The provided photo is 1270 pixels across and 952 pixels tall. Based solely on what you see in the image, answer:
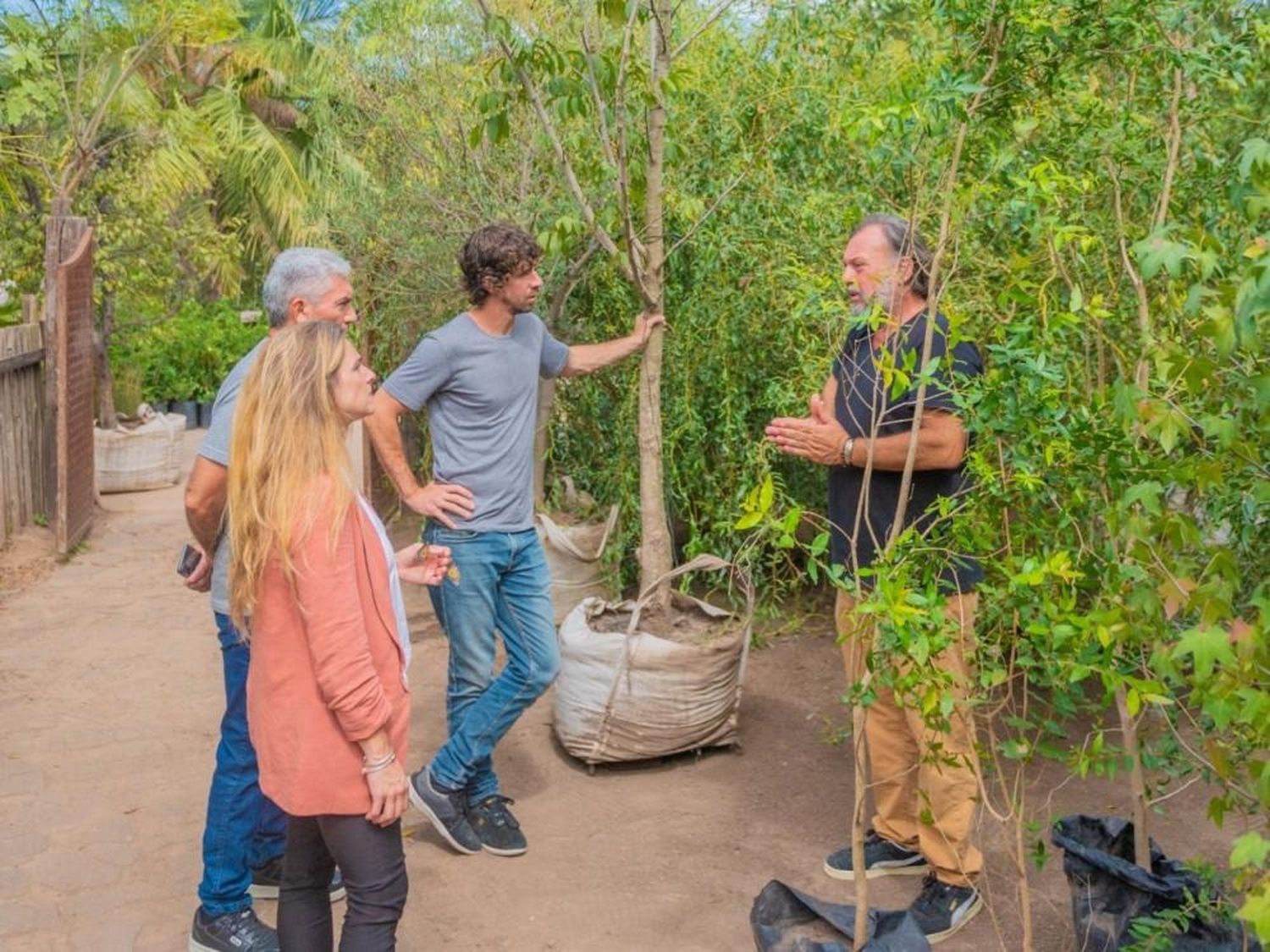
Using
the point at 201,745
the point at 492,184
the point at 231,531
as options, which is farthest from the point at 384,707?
the point at 492,184

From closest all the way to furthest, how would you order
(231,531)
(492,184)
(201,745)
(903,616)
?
1. (903,616)
2. (231,531)
3. (201,745)
4. (492,184)

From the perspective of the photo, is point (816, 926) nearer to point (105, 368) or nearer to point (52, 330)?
point (52, 330)

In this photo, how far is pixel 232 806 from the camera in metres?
3.86

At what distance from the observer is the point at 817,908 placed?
11.6ft

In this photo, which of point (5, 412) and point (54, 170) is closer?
point (5, 412)

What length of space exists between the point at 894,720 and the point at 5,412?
696cm

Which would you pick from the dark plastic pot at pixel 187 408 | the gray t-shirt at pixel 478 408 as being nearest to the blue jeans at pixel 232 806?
the gray t-shirt at pixel 478 408

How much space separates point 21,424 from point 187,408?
869cm

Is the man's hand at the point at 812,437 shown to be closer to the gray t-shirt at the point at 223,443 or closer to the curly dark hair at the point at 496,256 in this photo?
the curly dark hair at the point at 496,256

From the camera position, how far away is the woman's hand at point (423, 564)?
11.5 ft

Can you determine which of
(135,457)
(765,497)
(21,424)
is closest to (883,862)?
(765,497)

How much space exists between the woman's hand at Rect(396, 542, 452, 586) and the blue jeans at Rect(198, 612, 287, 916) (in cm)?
53

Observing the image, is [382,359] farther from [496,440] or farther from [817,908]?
[817,908]

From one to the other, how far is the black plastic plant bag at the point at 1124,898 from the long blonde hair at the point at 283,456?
191cm
